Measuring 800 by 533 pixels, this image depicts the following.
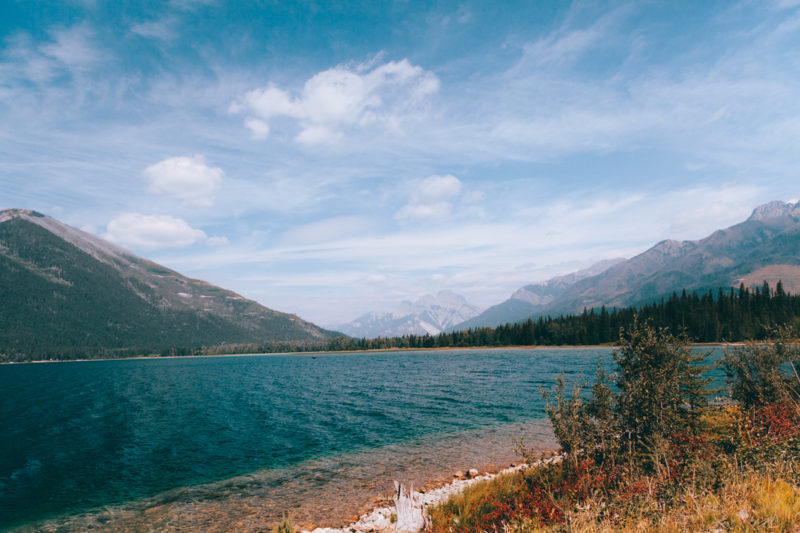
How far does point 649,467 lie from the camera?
17.3 m

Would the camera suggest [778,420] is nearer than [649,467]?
No

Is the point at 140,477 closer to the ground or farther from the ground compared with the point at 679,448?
closer to the ground

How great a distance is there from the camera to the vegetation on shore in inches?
430

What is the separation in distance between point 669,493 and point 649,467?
19.2 feet

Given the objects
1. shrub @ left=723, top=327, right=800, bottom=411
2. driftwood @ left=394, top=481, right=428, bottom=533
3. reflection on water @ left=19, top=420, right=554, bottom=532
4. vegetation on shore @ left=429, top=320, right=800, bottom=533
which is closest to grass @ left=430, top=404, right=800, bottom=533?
vegetation on shore @ left=429, top=320, right=800, bottom=533

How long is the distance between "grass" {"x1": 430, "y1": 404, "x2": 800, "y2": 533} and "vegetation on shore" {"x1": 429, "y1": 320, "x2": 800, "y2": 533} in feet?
0.16

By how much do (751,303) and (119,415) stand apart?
256 metres

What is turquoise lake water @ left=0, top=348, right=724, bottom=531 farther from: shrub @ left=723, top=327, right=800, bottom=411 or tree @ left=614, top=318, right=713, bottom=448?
tree @ left=614, top=318, right=713, bottom=448

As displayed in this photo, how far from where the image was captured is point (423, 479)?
28359 mm

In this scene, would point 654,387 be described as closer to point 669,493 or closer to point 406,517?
point 669,493

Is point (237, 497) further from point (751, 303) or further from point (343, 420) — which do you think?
point (751, 303)

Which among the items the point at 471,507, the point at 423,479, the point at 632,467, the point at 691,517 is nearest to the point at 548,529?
the point at 691,517

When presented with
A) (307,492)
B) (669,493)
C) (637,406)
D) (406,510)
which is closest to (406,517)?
(406,510)

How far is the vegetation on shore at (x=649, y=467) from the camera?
10.9m
